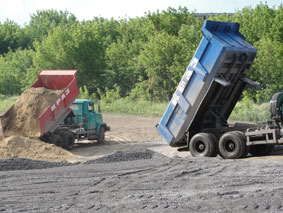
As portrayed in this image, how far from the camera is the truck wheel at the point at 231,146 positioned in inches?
527

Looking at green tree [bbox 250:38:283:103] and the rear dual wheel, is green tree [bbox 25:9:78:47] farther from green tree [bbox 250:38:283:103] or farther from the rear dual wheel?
the rear dual wheel

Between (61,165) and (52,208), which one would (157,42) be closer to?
(61,165)

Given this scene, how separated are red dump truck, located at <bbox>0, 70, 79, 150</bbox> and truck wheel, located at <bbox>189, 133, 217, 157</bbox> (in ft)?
19.4

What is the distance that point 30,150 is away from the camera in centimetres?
1662

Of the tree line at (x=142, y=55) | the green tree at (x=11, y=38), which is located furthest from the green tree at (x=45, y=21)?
the tree line at (x=142, y=55)

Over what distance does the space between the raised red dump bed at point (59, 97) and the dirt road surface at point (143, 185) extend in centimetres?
456

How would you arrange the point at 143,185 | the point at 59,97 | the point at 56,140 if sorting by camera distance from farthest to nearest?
the point at 56,140, the point at 59,97, the point at 143,185

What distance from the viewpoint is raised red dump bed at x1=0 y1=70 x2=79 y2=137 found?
17.7 m

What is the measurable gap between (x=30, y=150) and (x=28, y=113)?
2.21 metres

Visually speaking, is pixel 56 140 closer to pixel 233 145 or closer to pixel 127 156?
pixel 127 156

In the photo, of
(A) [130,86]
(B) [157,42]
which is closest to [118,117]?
(B) [157,42]

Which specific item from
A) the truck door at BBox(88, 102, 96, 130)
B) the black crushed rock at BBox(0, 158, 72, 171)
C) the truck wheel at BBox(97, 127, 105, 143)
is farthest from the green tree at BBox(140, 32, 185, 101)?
the black crushed rock at BBox(0, 158, 72, 171)

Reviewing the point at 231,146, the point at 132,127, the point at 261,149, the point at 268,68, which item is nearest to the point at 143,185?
the point at 231,146

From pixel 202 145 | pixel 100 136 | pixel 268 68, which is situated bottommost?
pixel 100 136
